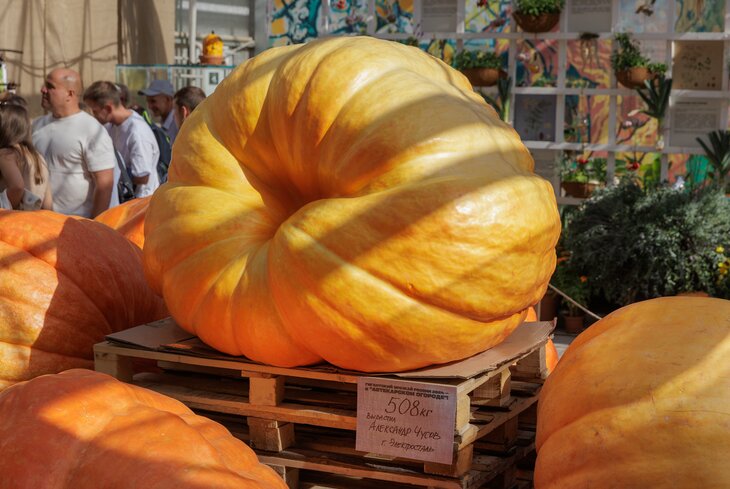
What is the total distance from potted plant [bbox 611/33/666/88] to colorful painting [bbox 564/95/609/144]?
1.29 m

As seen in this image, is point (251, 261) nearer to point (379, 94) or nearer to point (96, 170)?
point (379, 94)

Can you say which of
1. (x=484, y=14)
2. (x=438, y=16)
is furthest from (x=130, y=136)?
(x=484, y=14)

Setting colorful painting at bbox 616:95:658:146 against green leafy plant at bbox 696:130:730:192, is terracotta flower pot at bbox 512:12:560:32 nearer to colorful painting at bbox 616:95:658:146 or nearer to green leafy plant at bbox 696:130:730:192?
green leafy plant at bbox 696:130:730:192

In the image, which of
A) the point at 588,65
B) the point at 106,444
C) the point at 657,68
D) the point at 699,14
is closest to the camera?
the point at 106,444

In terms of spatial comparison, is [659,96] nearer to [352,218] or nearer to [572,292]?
[572,292]

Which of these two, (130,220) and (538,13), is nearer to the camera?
(130,220)

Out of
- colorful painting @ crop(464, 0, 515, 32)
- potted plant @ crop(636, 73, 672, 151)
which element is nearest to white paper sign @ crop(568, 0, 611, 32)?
potted plant @ crop(636, 73, 672, 151)

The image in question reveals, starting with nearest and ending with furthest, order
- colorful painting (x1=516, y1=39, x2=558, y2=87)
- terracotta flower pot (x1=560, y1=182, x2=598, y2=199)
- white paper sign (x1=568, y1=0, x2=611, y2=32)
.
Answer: terracotta flower pot (x1=560, y1=182, x2=598, y2=199)
white paper sign (x1=568, y1=0, x2=611, y2=32)
colorful painting (x1=516, y1=39, x2=558, y2=87)

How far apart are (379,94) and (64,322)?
1099 mm

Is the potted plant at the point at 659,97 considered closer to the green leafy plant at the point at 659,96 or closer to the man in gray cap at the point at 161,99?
the green leafy plant at the point at 659,96

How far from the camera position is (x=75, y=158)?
5543 millimetres

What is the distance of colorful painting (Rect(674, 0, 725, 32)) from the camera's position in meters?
8.88

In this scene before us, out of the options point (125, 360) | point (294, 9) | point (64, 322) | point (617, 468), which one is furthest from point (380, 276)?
point (294, 9)

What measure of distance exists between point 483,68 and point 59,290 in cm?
717
